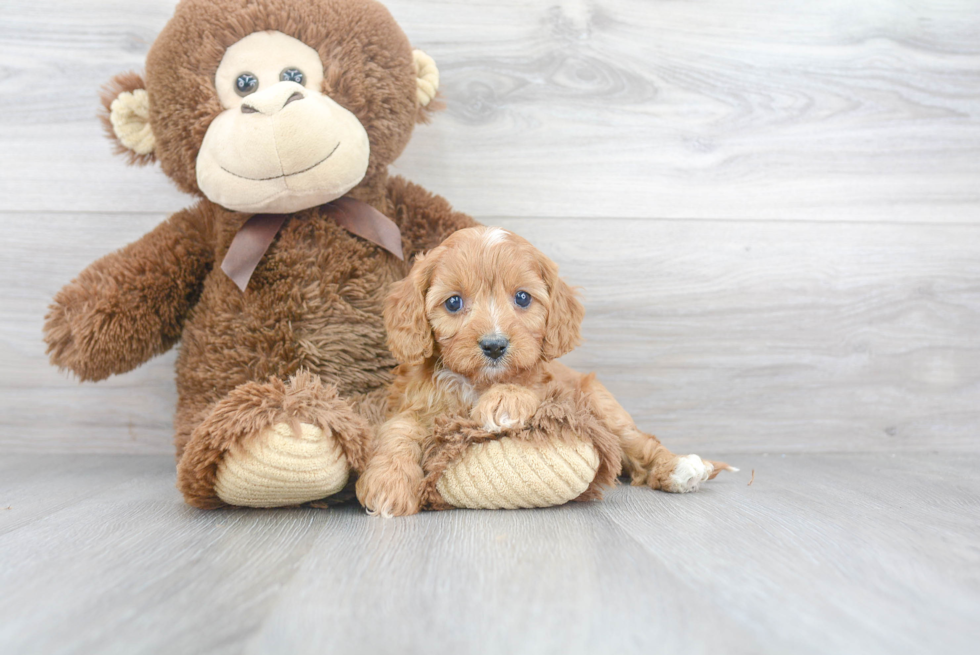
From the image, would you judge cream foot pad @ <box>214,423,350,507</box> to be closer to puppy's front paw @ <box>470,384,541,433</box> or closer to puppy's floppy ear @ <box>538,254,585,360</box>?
puppy's front paw @ <box>470,384,541,433</box>

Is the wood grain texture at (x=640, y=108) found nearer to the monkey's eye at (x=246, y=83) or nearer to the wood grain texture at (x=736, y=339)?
the wood grain texture at (x=736, y=339)

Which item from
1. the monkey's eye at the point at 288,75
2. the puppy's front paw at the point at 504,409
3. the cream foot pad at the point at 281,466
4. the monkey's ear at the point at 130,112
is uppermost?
the monkey's eye at the point at 288,75

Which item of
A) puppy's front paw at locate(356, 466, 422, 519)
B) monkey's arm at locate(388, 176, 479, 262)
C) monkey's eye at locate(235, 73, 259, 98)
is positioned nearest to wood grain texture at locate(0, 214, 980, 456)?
monkey's arm at locate(388, 176, 479, 262)

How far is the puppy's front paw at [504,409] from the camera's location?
99 centimetres

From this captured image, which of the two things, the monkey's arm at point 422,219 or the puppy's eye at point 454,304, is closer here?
the puppy's eye at point 454,304

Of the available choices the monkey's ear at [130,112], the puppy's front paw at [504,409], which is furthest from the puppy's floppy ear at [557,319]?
the monkey's ear at [130,112]

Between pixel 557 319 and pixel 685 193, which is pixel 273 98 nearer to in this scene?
pixel 557 319

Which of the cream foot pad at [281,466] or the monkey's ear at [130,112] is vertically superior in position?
the monkey's ear at [130,112]

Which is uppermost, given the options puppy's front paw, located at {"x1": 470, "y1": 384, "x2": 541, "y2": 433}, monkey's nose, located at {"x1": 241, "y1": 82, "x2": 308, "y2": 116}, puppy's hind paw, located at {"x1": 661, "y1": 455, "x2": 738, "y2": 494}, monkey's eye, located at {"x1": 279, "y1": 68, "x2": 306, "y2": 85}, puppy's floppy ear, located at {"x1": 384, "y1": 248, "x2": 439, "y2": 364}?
monkey's eye, located at {"x1": 279, "y1": 68, "x2": 306, "y2": 85}

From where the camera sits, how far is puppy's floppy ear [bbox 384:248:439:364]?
3.50 ft

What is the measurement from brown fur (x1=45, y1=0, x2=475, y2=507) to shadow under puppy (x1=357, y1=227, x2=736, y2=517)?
15 cm

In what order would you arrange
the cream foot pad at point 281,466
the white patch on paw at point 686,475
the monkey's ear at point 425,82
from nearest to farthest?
the cream foot pad at point 281,466, the white patch on paw at point 686,475, the monkey's ear at point 425,82

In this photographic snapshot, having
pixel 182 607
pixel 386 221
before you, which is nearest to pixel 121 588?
pixel 182 607

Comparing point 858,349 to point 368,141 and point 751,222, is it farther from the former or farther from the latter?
point 368,141
